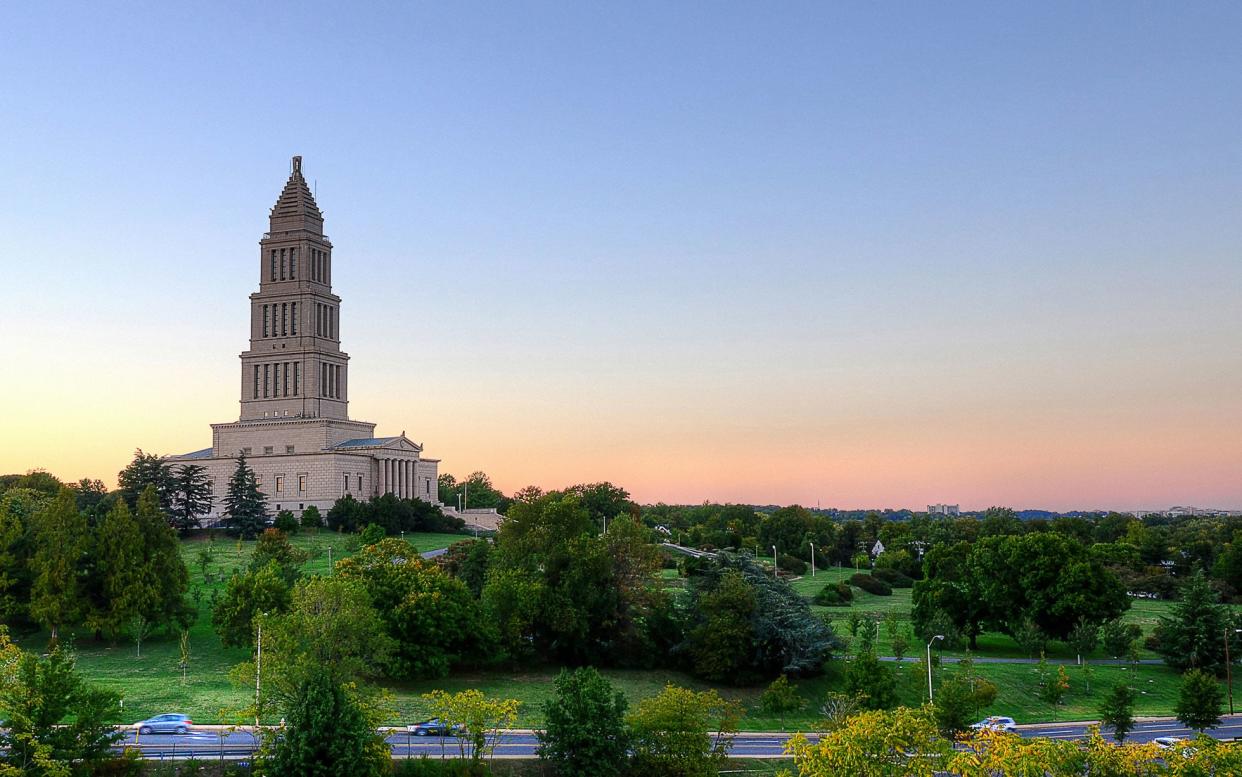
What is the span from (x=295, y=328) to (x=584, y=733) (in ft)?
297

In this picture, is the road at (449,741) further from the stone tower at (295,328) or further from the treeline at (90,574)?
the stone tower at (295,328)

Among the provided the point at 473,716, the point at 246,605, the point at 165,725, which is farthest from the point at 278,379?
the point at 473,716

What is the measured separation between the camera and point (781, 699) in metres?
48.8

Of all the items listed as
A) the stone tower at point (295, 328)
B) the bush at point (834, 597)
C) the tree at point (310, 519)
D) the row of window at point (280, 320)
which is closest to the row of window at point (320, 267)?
the stone tower at point (295, 328)

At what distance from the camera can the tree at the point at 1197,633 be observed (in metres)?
57.9

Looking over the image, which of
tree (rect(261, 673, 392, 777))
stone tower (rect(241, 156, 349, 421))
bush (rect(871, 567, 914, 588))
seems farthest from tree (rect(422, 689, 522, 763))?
stone tower (rect(241, 156, 349, 421))

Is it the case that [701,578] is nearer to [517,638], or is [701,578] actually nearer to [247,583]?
[517,638]

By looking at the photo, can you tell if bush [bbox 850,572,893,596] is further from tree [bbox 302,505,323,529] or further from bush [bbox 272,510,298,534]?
bush [bbox 272,510,298,534]

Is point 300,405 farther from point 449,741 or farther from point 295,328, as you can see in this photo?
point 449,741

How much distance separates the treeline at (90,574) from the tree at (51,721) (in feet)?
59.2

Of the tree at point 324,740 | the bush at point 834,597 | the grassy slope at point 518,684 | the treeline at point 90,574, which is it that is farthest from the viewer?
the bush at point 834,597

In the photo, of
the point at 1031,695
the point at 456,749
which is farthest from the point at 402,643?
the point at 1031,695

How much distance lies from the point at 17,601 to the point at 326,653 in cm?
2321

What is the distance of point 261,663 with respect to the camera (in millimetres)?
43094
